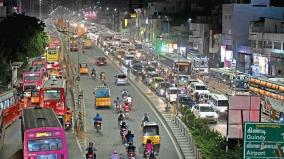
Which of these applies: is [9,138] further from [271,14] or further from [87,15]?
[87,15]

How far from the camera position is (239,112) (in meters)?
28.2

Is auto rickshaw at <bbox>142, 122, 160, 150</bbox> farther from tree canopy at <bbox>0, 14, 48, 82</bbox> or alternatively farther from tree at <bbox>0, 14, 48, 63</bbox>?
tree at <bbox>0, 14, 48, 63</bbox>

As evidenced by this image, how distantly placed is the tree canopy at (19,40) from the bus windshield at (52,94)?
29.6 meters

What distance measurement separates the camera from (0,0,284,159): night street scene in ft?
91.0

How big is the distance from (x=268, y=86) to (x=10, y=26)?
43.2 m

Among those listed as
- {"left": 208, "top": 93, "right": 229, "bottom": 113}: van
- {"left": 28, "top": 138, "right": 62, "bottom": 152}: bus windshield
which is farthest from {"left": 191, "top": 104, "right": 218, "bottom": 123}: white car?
{"left": 28, "top": 138, "right": 62, "bottom": 152}: bus windshield

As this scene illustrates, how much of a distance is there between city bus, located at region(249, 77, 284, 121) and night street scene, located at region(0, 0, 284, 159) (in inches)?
3.7

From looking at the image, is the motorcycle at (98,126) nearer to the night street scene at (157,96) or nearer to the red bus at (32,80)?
the night street scene at (157,96)

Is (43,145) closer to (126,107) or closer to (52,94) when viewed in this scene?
(52,94)

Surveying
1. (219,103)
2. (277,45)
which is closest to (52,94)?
(219,103)

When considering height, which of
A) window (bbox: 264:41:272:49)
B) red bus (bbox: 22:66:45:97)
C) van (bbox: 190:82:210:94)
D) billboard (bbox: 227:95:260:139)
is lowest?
van (bbox: 190:82:210:94)

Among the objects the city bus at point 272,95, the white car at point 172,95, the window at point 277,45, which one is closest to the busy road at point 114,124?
the white car at point 172,95

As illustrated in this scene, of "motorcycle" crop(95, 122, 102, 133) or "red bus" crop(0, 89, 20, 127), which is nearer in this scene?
"red bus" crop(0, 89, 20, 127)

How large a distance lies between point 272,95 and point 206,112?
5.28 metres
